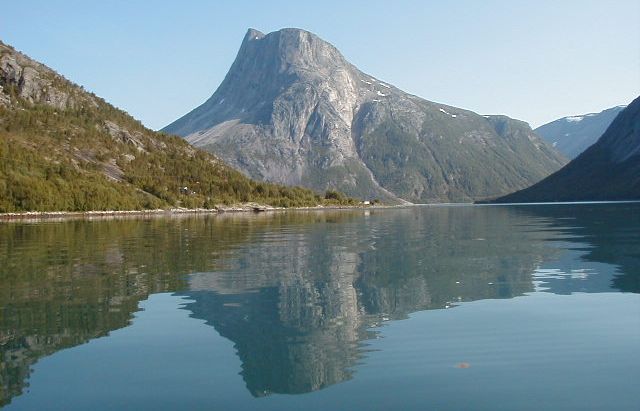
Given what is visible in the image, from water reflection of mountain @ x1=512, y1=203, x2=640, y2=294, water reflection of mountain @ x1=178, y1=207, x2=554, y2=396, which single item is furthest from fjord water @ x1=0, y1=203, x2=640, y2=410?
water reflection of mountain @ x1=512, y1=203, x2=640, y2=294

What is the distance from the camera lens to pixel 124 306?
1133 inches

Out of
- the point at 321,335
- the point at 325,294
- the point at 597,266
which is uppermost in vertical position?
the point at 597,266

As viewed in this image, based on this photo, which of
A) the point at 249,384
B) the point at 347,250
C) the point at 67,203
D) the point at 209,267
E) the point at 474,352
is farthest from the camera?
the point at 67,203

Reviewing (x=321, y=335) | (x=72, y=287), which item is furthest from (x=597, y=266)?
(x=72, y=287)

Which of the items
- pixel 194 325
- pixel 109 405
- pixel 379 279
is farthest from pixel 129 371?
pixel 379 279

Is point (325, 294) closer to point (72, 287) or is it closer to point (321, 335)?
point (321, 335)

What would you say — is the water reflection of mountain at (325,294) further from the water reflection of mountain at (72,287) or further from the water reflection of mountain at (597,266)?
the water reflection of mountain at (72,287)

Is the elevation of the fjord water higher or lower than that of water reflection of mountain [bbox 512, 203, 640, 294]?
lower

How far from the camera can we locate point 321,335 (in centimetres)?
2297

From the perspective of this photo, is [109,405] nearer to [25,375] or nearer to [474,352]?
[25,375]

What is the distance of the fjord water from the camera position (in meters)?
16.3

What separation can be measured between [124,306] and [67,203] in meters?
162

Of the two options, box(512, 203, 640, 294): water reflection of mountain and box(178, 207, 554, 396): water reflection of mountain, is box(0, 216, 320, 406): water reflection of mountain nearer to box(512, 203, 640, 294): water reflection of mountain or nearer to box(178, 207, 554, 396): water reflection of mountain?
box(178, 207, 554, 396): water reflection of mountain

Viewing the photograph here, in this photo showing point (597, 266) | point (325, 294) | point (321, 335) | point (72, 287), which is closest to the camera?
point (321, 335)
